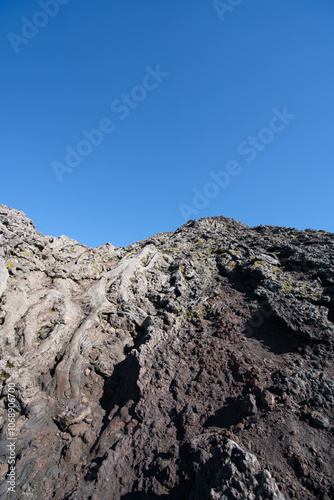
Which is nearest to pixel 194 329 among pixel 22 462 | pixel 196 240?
pixel 22 462

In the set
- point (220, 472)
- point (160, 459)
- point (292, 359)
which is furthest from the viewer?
point (292, 359)

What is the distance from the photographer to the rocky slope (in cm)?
571

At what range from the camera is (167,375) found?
27.6ft

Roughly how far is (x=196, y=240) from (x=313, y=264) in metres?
8.39

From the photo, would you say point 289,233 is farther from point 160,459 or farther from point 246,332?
point 160,459

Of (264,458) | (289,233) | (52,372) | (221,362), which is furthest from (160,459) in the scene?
(289,233)

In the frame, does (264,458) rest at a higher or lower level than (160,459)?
higher

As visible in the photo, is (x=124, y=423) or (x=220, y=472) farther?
(x=124, y=423)

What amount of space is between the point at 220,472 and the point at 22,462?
507cm

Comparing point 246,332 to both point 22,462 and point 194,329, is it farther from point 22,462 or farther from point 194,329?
point 22,462

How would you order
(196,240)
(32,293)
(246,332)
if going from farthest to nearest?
1. (196,240)
2. (32,293)
3. (246,332)

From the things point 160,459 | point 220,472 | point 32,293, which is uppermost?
point 32,293

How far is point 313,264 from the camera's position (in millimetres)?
12680

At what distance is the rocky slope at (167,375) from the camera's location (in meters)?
5.71
